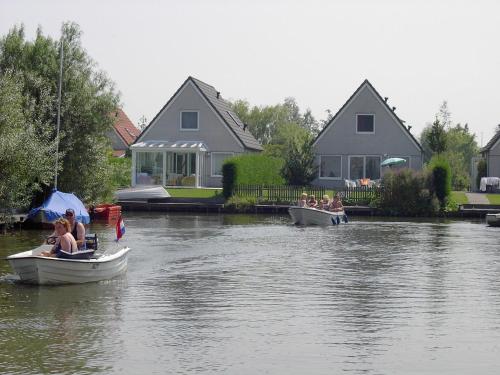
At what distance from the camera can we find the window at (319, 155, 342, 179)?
62.5 meters

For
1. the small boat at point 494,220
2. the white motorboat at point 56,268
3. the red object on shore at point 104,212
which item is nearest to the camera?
the white motorboat at point 56,268

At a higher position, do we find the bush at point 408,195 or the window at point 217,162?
the window at point 217,162

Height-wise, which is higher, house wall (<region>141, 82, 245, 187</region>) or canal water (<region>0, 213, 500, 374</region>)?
house wall (<region>141, 82, 245, 187</region>)

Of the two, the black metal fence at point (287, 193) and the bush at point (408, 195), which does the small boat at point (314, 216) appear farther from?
the black metal fence at point (287, 193)

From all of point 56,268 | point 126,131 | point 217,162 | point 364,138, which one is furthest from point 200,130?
point 56,268

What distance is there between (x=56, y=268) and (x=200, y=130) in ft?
144

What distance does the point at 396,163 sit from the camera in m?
58.4

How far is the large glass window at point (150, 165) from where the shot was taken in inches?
2415

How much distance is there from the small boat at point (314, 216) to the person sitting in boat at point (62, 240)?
20.5 m

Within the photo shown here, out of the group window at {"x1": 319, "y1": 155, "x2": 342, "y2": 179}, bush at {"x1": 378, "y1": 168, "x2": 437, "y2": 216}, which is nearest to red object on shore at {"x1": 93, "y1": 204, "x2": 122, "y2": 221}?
bush at {"x1": 378, "y1": 168, "x2": 437, "y2": 216}

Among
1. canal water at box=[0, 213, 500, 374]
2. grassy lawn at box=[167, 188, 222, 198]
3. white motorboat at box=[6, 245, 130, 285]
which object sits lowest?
canal water at box=[0, 213, 500, 374]

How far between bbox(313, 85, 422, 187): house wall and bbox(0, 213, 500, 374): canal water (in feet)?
103

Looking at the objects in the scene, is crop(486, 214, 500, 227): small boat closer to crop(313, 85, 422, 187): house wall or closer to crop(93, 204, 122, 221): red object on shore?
crop(93, 204, 122, 221): red object on shore

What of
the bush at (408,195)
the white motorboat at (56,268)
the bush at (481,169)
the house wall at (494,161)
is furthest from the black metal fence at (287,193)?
the white motorboat at (56,268)
